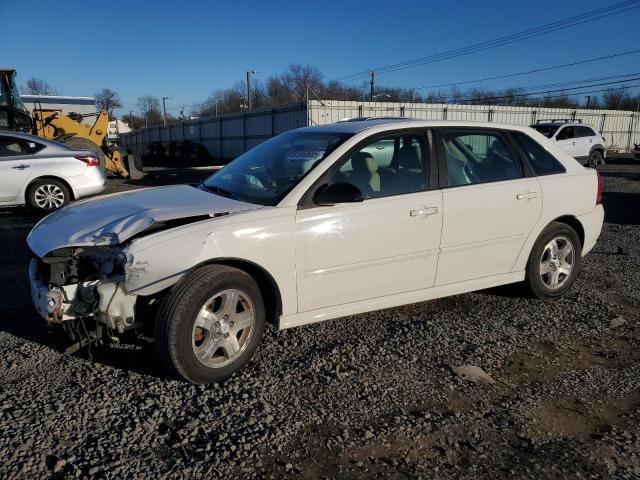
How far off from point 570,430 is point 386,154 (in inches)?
91.1

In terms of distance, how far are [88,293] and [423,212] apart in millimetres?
2390

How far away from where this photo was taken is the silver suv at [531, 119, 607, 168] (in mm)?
19734

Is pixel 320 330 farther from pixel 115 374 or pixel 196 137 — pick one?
pixel 196 137

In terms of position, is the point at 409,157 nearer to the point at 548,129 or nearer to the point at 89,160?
the point at 89,160

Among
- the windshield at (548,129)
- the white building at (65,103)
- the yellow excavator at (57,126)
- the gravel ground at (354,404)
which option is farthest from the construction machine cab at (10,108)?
the white building at (65,103)

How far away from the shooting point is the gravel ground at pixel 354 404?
2.51m

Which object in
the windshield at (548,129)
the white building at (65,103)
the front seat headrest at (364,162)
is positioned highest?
the white building at (65,103)

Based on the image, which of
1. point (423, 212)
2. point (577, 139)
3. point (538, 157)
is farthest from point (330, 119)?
point (423, 212)

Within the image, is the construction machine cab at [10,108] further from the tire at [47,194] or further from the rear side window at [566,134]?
the rear side window at [566,134]

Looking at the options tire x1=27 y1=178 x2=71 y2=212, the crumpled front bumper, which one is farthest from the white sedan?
the crumpled front bumper

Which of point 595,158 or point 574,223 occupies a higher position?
point 595,158

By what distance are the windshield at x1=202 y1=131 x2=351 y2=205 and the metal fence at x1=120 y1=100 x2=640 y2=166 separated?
1694cm

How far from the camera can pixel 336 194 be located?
139 inches

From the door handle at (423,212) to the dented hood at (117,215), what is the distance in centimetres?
119
